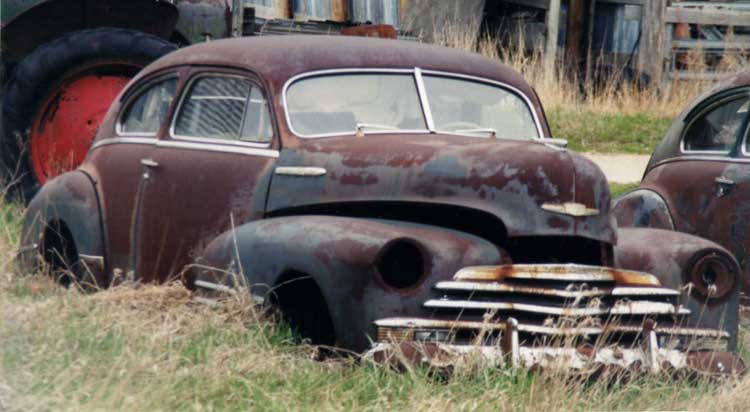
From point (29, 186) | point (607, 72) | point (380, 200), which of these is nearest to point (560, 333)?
point (380, 200)

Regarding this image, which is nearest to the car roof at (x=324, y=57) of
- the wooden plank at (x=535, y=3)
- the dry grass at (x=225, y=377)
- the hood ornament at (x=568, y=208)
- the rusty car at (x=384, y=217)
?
the rusty car at (x=384, y=217)

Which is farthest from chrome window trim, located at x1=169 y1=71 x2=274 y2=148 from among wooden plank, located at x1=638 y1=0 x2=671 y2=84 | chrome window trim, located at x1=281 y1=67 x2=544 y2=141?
wooden plank, located at x1=638 y1=0 x2=671 y2=84

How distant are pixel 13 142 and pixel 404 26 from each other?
7984 mm

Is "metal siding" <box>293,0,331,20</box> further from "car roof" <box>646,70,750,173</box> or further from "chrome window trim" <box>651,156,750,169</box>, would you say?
"chrome window trim" <box>651,156,750,169</box>

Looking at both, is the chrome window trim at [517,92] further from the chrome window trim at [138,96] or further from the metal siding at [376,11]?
the metal siding at [376,11]

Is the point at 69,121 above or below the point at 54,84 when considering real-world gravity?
below

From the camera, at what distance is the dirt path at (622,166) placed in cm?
1223

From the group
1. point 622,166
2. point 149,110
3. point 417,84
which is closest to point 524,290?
point 417,84

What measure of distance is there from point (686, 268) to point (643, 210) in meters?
2.40

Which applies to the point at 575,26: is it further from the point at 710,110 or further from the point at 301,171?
the point at 301,171

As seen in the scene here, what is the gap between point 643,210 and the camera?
8.12 meters

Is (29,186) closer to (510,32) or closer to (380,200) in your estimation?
(380,200)

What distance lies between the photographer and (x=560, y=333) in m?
5.23

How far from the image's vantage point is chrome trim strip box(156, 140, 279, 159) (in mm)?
6133
